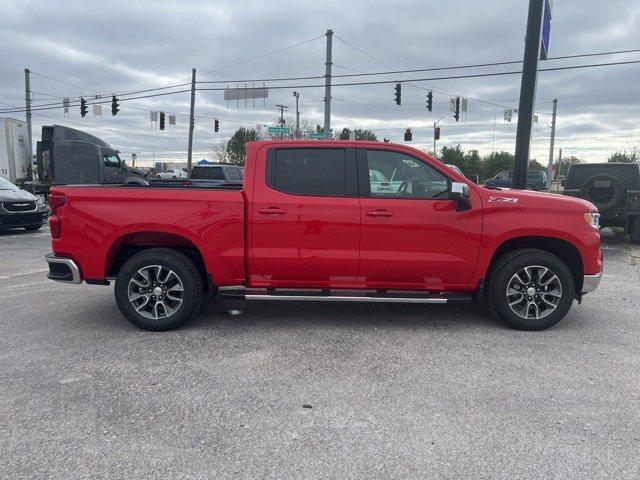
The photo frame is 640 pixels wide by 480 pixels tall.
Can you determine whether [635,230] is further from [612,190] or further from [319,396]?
[319,396]

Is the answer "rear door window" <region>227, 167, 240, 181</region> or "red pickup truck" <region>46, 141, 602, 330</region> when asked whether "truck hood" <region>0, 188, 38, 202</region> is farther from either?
"red pickup truck" <region>46, 141, 602, 330</region>

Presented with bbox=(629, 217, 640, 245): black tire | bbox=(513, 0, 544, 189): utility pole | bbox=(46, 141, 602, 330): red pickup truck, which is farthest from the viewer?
bbox=(629, 217, 640, 245): black tire

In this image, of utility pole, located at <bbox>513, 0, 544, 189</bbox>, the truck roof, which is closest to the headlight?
the truck roof

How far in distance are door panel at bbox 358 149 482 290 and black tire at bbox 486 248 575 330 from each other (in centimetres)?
32

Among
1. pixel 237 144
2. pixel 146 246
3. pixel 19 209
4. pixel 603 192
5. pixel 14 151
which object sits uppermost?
pixel 237 144

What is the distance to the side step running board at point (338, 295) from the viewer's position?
16.5 ft

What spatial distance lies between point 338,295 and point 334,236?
1.93ft

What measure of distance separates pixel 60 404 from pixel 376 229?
3.03m

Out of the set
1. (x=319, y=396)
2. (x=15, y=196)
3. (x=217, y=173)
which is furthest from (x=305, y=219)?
(x=217, y=173)

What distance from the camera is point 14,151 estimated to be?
76.7 feet

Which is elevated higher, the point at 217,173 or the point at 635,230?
the point at 217,173

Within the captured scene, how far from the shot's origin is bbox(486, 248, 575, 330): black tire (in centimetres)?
509

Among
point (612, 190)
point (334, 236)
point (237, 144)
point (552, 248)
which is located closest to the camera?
point (334, 236)

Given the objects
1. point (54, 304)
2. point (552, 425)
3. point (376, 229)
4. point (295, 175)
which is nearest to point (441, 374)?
point (552, 425)
